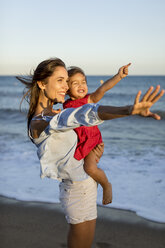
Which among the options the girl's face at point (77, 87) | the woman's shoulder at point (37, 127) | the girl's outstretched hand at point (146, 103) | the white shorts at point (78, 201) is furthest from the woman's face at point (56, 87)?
the girl's outstretched hand at point (146, 103)

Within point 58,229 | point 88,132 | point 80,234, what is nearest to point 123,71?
point 88,132

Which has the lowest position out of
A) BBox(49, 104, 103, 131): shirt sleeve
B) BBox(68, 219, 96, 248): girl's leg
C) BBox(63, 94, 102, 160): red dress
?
BBox(68, 219, 96, 248): girl's leg

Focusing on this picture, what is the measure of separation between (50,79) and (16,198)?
3211 millimetres

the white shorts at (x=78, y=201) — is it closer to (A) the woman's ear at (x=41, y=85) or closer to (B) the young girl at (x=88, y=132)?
(B) the young girl at (x=88, y=132)

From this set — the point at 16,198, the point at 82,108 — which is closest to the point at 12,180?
the point at 16,198

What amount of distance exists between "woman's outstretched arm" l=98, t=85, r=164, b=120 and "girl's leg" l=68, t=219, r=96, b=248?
3.54 feet

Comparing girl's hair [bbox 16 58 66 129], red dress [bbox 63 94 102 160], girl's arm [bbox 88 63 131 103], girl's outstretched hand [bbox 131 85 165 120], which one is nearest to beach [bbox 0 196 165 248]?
red dress [bbox 63 94 102 160]

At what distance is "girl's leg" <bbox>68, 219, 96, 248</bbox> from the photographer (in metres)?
2.42

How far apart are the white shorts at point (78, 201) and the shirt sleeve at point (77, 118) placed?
0.69m

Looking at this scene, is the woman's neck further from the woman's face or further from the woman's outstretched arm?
the woman's outstretched arm

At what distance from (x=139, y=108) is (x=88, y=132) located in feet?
3.61

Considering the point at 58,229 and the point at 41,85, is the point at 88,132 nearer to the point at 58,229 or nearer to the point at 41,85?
the point at 41,85

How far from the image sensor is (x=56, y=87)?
2.40m

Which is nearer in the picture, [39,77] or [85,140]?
[39,77]
